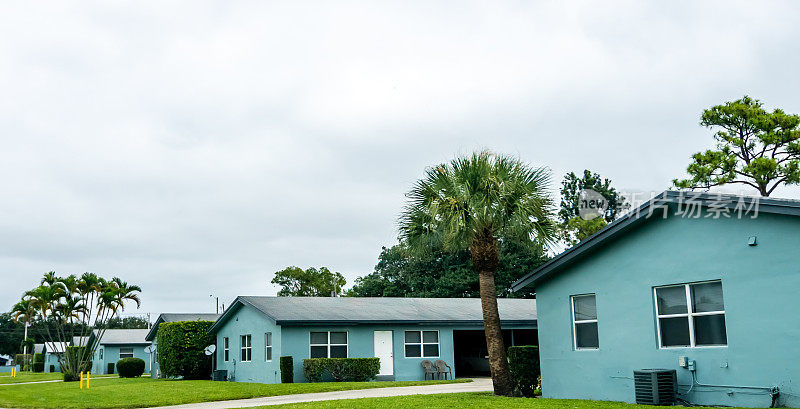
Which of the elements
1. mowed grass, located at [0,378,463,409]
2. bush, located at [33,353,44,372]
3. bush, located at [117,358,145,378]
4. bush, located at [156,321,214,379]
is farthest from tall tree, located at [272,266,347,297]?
mowed grass, located at [0,378,463,409]

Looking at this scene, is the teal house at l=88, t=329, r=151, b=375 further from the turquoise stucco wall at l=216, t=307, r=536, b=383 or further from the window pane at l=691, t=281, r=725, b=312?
the window pane at l=691, t=281, r=725, b=312

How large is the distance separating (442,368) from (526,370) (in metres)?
12.0

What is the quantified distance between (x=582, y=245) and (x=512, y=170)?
9.20 feet

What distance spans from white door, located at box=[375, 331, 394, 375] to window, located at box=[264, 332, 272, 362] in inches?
170

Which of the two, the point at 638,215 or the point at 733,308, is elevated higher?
the point at 638,215

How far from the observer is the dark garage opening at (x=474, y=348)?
3497cm

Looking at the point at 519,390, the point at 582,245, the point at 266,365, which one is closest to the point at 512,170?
the point at 582,245

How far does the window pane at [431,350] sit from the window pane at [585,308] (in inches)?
549

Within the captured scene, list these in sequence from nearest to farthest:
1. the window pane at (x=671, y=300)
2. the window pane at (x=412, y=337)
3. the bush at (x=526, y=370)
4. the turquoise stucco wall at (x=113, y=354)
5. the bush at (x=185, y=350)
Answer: the window pane at (x=671, y=300)
the bush at (x=526, y=370)
the window pane at (x=412, y=337)
the bush at (x=185, y=350)
the turquoise stucco wall at (x=113, y=354)

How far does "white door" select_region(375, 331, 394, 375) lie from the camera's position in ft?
95.7

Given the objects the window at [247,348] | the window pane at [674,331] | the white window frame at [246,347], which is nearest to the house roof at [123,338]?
the white window frame at [246,347]

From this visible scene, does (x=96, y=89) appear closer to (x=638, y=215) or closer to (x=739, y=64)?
(x=638, y=215)

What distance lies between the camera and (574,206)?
5438cm

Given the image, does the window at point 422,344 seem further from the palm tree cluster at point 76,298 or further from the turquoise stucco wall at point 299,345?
the palm tree cluster at point 76,298
